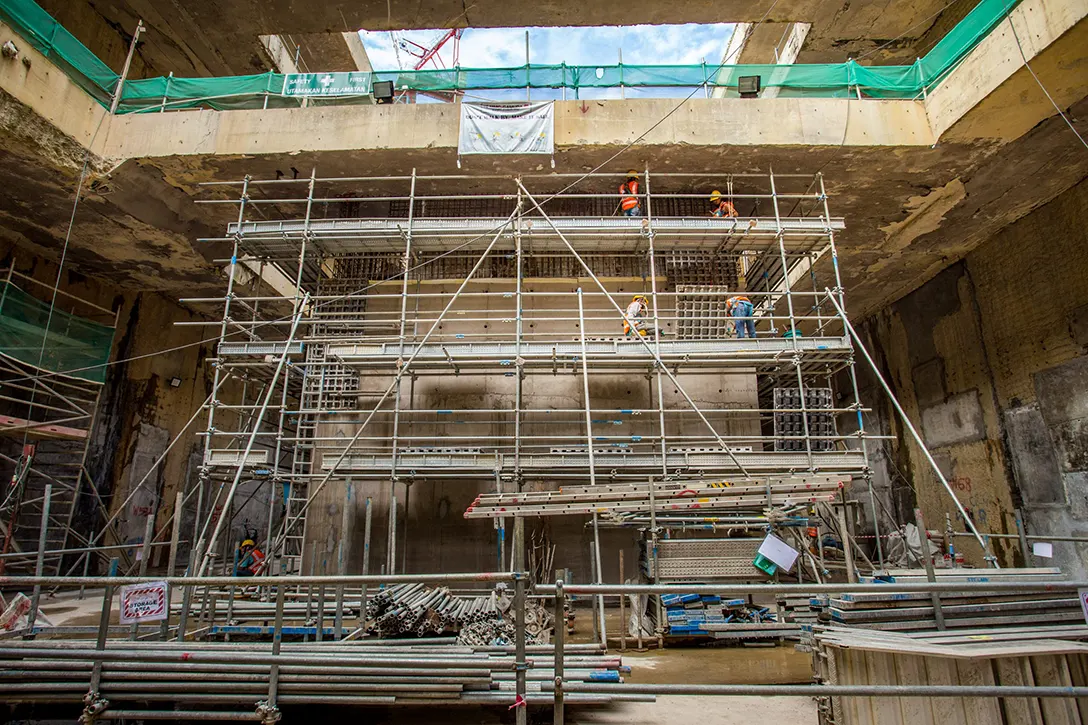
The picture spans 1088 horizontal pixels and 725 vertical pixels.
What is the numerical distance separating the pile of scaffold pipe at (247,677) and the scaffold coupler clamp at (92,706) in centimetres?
9

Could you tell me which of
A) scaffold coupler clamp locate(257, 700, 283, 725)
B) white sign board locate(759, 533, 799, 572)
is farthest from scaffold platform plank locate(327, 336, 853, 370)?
scaffold coupler clamp locate(257, 700, 283, 725)

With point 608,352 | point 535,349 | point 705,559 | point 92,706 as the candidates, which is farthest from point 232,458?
point 705,559

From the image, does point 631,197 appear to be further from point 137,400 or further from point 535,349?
point 137,400

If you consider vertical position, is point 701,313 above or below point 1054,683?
above

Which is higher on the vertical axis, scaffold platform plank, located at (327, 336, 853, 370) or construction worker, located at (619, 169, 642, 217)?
construction worker, located at (619, 169, 642, 217)

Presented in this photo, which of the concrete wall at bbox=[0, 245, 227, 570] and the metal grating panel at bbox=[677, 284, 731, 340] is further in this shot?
the concrete wall at bbox=[0, 245, 227, 570]

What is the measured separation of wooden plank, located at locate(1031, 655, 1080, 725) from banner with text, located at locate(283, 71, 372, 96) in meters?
11.9

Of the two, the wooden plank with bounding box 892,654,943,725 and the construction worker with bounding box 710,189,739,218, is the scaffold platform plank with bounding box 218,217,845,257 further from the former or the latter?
the wooden plank with bounding box 892,654,943,725

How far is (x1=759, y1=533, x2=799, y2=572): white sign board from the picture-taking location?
716 centimetres

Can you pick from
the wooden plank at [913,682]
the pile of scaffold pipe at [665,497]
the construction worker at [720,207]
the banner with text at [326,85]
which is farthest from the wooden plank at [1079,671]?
the banner with text at [326,85]

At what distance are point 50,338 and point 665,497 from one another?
42.6ft

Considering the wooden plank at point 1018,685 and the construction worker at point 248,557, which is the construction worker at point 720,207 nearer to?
the wooden plank at point 1018,685

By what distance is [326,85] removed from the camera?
404 inches

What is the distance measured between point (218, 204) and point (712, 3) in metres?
11.0
